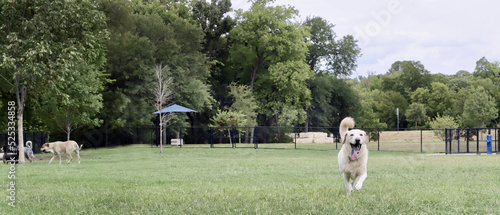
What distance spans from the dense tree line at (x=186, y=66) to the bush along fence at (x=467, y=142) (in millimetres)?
20535

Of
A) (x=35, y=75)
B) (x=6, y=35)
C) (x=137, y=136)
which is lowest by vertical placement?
(x=137, y=136)

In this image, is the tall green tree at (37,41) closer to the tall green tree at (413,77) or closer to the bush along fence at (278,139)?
the bush along fence at (278,139)

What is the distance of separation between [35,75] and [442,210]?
1813 cm

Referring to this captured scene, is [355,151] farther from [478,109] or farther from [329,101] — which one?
[478,109]

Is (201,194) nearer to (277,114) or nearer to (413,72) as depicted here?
(277,114)

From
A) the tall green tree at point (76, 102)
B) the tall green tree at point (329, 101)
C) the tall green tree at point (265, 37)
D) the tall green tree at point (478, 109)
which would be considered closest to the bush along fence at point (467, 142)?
the tall green tree at point (76, 102)

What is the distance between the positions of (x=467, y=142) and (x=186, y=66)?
27232 millimetres

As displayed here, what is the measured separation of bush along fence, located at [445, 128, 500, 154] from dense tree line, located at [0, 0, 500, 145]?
20.5 metres

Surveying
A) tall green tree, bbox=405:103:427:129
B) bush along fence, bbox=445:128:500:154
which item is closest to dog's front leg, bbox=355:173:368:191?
bush along fence, bbox=445:128:500:154

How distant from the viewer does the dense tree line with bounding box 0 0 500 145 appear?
21094mm

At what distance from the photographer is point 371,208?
6992mm

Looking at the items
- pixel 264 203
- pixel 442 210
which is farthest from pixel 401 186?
pixel 264 203

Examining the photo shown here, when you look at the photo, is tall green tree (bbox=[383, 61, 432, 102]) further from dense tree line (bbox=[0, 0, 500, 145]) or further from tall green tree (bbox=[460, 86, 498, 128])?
tall green tree (bbox=[460, 86, 498, 128])

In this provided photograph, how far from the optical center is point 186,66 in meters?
47.4
